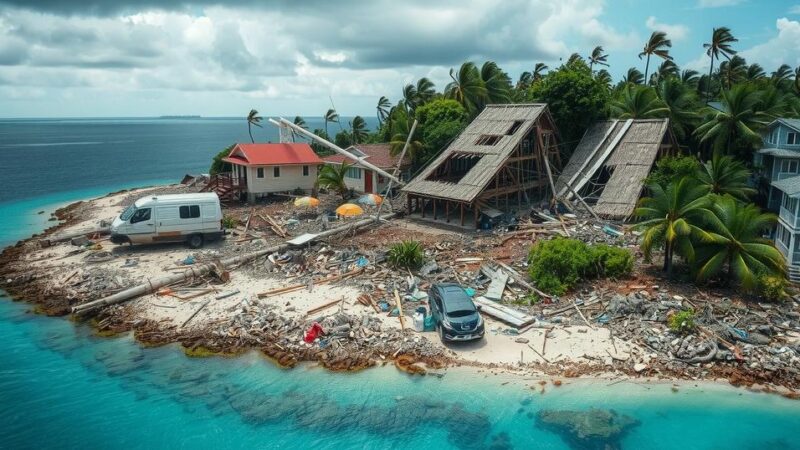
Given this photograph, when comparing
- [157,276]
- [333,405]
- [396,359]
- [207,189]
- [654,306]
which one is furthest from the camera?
[207,189]

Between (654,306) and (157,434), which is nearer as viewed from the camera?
(157,434)

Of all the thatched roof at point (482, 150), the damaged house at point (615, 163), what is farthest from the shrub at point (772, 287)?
the thatched roof at point (482, 150)

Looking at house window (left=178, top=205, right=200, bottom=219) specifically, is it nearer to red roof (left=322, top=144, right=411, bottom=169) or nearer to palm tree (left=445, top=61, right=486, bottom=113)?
red roof (left=322, top=144, right=411, bottom=169)

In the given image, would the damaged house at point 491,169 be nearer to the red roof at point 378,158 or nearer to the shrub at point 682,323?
the red roof at point 378,158

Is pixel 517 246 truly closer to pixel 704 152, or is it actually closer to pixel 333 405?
pixel 333 405

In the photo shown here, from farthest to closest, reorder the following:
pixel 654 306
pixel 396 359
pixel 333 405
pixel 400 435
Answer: pixel 654 306 → pixel 396 359 → pixel 333 405 → pixel 400 435

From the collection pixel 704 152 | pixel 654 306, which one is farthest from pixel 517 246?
pixel 704 152

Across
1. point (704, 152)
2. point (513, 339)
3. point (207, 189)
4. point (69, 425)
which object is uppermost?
point (704, 152)
